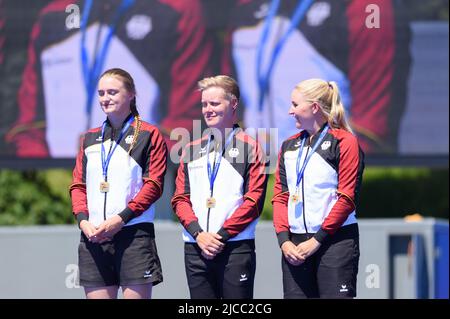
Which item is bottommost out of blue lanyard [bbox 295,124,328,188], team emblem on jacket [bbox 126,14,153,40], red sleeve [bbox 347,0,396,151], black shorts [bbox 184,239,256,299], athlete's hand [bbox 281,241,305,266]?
black shorts [bbox 184,239,256,299]

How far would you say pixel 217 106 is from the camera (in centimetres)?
736

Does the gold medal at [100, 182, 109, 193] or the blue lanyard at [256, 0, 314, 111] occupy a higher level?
the blue lanyard at [256, 0, 314, 111]

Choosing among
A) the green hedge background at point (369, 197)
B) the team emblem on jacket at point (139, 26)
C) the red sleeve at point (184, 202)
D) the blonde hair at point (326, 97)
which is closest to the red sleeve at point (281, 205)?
the blonde hair at point (326, 97)

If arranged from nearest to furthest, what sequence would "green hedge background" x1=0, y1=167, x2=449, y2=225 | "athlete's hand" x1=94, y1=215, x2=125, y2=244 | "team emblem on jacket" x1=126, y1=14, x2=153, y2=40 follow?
"athlete's hand" x1=94, y1=215, x2=125, y2=244
"team emblem on jacket" x1=126, y1=14, x2=153, y2=40
"green hedge background" x1=0, y1=167, x2=449, y2=225

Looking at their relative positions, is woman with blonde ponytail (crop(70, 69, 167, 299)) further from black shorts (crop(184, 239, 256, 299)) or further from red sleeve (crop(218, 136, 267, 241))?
red sleeve (crop(218, 136, 267, 241))

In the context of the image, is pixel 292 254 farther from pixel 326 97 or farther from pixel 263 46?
pixel 263 46

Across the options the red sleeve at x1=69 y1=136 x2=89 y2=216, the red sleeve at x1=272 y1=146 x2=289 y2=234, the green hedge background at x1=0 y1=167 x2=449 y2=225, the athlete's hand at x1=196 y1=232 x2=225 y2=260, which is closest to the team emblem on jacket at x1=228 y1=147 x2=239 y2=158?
the red sleeve at x1=272 y1=146 x2=289 y2=234

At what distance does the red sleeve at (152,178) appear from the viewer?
718 centimetres

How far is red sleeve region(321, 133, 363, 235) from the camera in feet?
23.0

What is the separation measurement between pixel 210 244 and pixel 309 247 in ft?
1.86

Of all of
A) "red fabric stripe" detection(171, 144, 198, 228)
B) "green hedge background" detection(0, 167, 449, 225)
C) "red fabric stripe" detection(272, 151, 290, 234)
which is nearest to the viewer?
"red fabric stripe" detection(272, 151, 290, 234)

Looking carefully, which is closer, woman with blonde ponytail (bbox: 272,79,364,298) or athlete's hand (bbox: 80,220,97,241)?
woman with blonde ponytail (bbox: 272,79,364,298)

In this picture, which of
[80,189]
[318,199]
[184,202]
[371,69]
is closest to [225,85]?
[184,202]

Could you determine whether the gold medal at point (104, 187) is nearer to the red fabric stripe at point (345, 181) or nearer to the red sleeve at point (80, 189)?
the red sleeve at point (80, 189)
